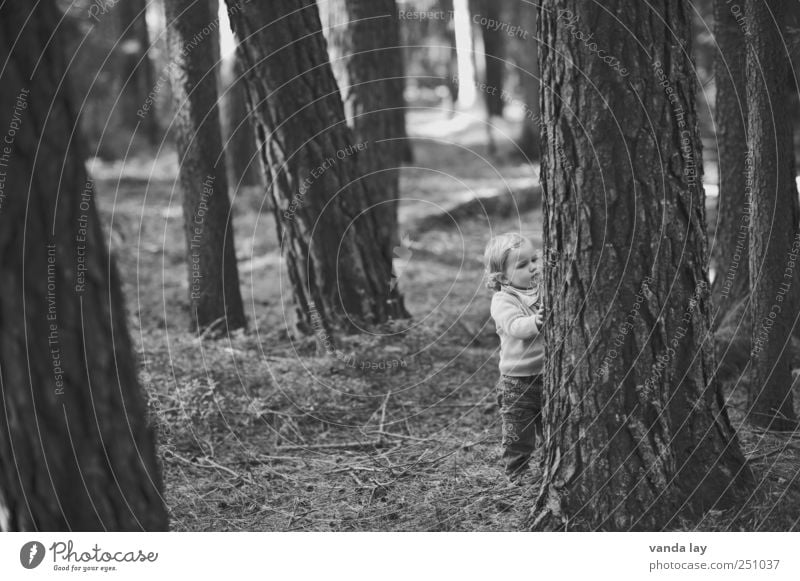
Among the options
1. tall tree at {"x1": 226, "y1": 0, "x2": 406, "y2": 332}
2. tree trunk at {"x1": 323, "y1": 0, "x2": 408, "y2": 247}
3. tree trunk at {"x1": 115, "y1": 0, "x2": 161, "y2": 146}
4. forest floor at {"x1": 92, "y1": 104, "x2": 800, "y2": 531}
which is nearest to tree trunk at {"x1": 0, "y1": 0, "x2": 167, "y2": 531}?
forest floor at {"x1": 92, "y1": 104, "x2": 800, "y2": 531}

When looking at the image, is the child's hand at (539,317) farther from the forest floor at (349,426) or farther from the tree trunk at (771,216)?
the tree trunk at (771,216)

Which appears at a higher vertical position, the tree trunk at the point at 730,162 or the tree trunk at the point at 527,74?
the tree trunk at the point at 527,74

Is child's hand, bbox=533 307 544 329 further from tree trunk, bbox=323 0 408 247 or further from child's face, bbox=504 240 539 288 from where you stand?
tree trunk, bbox=323 0 408 247

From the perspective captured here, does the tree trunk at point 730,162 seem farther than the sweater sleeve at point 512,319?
Yes

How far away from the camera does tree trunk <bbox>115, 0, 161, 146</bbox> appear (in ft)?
63.3

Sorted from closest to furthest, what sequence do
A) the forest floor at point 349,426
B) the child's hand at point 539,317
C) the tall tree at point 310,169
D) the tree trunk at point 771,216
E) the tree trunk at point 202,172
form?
the child's hand at point 539,317, the forest floor at point 349,426, the tree trunk at point 771,216, the tall tree at point 310,169, the tree trunk at point 202,172

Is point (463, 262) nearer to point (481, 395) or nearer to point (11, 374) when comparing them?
point (481, 395)

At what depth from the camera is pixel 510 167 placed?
56.8 ft

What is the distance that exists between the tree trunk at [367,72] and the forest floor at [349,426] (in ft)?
4.15

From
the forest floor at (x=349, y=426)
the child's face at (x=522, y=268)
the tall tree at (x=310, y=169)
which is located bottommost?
the forest floor at (x=349, y=426)

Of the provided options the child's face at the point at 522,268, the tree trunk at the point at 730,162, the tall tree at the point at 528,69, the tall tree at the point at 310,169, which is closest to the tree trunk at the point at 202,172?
the tall tree at the point at 310,169

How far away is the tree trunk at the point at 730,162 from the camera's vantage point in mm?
5492

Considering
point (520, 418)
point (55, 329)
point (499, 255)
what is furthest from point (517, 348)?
point (55, 329)

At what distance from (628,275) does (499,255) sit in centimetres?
111
